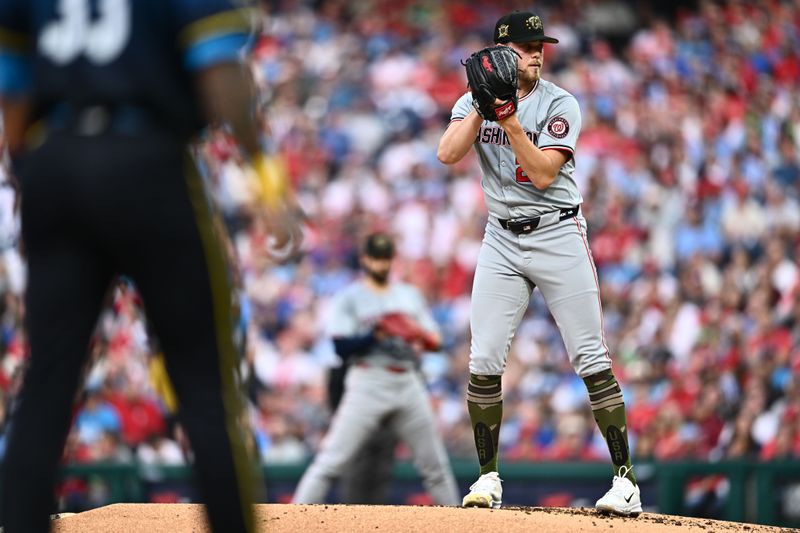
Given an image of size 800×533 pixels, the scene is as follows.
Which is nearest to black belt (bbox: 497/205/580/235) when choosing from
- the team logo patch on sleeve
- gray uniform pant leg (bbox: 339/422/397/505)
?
the team logo patch on sleeve

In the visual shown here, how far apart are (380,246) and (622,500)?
3.27 meters

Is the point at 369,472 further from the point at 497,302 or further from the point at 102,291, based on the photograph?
the point at 102,291

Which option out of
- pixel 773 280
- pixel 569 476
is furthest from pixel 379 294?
pixel 773 280

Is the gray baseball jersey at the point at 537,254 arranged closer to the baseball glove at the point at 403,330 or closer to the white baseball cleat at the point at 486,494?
the white baseball cleat at the point at 486,494

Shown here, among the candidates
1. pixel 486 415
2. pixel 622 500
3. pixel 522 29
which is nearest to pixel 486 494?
pixel 486 415

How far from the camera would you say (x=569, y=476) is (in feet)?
28.8

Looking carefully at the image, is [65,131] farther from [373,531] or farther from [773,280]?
[773,280]

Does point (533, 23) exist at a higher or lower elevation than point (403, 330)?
higher

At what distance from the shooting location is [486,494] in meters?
5.30

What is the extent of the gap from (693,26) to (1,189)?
26.5ft

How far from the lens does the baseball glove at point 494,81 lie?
4.88 m

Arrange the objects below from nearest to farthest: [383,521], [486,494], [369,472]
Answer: [383,521]
[486,494]
[369,472]

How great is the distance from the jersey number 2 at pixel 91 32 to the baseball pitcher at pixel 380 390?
4.97 metres

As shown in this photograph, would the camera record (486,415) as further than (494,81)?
Yes
